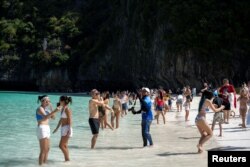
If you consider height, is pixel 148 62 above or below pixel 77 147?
above

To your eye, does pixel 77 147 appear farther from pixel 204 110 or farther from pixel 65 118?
pixel 204 110

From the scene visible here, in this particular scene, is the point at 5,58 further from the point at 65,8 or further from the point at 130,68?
the point at 130,68

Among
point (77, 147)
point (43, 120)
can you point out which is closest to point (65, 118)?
point (43, 120)

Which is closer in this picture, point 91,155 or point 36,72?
point 91,155

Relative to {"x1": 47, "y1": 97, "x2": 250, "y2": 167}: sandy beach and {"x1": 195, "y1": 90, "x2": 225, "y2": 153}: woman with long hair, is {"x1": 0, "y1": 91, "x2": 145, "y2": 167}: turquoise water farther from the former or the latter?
{"x1": 195, "y1": 90, "x2": 225, "y2": 153}: woman with long hair

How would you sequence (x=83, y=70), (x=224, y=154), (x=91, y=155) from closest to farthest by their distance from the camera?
1. (x=224, y=154)
2. (x=91, y=155)
3. (x=83, y=70)

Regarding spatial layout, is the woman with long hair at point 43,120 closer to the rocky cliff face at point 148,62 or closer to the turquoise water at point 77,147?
the turquoise water at point 77,147

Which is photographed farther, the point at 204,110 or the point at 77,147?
the point at 77,147

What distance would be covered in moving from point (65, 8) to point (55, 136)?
215 ft

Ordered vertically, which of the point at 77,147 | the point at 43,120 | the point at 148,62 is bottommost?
the point at 77,147

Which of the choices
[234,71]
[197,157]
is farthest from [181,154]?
[234,71]

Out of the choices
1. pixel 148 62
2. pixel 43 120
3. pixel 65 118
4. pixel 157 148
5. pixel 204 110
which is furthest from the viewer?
pixel 148 62

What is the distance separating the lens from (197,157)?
1038cm

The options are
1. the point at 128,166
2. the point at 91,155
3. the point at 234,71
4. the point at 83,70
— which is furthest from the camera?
the point at 83,70
